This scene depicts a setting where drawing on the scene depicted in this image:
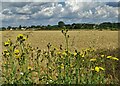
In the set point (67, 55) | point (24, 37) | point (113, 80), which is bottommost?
point (113, 80)

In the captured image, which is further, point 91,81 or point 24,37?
point 91,81

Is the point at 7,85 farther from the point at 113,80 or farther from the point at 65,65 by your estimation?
the point at 113,80

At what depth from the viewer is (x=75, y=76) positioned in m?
5.16

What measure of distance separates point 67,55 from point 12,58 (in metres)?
0.86

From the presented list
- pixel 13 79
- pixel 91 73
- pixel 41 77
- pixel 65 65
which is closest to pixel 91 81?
pixel 91 73

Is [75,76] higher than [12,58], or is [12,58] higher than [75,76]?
[12,58]

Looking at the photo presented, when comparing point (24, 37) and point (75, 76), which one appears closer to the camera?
point (24, 37)

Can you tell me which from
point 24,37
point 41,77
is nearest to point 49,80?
point 41,77

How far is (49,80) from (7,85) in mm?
682

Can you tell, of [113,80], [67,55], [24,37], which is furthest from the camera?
[113,80]

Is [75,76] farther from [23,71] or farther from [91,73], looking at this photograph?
[23,71]

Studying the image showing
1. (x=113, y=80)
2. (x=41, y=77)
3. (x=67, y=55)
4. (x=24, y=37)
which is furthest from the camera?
(x=113, y=80)

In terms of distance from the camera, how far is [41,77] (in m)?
5.26

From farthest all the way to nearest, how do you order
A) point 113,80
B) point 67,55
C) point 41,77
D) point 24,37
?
1. point 113,80
2. point 41,77
3. point 67,55
4. point 24,37
